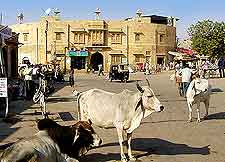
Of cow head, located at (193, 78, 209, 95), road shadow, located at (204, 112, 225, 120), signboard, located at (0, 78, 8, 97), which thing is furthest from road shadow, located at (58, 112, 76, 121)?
road shadow, located at (204, 112, 225, 120)

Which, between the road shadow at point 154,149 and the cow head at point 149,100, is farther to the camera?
the road shadow at point 154,149

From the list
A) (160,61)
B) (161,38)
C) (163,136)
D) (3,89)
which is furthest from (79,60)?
(163,136)

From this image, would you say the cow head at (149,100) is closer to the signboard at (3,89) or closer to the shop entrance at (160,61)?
the signboard at (3,89)

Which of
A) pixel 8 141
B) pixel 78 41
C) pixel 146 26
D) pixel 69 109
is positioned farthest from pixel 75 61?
pixel 8 141

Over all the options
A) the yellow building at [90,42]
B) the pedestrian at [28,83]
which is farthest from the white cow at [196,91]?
the yellow building at [90,42]

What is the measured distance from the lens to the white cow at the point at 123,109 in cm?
932

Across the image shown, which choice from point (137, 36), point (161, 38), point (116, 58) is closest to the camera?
point (116, 58)

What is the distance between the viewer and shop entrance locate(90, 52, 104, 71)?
246 feet

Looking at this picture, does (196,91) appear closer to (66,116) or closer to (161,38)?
(66,116)

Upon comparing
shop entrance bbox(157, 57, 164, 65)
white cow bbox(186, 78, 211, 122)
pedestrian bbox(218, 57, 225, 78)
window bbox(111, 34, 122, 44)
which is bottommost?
white cow bbox(186, 78, 211, 122)

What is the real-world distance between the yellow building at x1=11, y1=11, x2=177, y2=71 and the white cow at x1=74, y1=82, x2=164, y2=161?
62.7 meters

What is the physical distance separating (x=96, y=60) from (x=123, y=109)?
66455 millimetres

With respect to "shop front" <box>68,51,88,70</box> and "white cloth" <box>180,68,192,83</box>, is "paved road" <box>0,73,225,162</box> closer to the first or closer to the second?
"white cloth" <box>180,68,192,83</box>

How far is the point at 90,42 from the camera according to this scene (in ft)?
244
